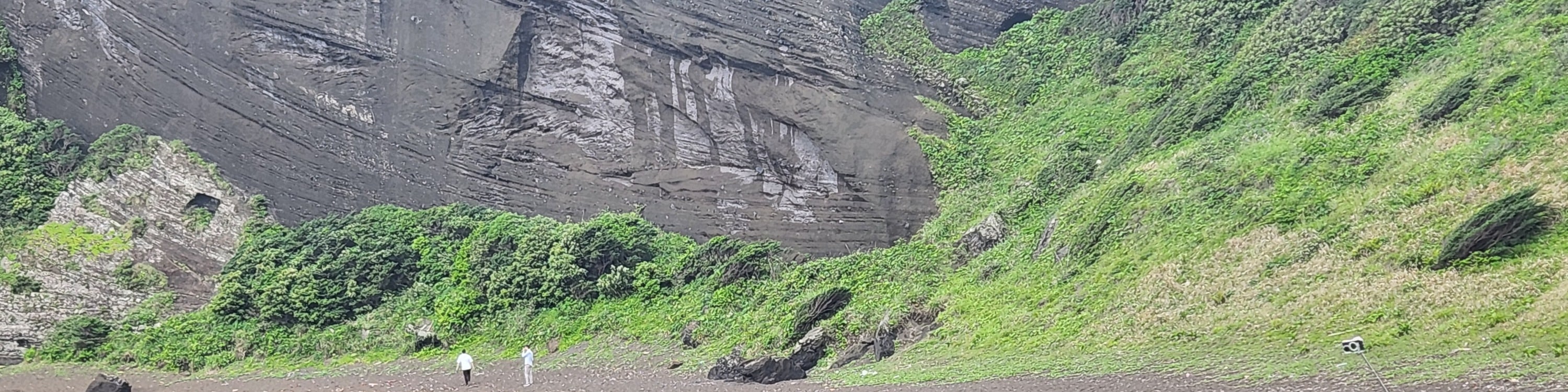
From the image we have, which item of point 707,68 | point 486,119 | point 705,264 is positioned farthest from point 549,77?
point 705,264

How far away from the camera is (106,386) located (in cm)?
A: 1652

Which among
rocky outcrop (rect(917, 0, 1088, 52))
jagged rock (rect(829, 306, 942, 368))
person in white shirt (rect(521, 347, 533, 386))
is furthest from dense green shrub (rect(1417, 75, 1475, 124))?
rocky outcrop (rect(917, 0, 1088, 52))

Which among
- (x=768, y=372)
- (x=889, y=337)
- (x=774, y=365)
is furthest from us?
(x=889, y=337)

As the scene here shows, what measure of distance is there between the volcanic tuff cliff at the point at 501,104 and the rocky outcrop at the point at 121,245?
0.92 metres

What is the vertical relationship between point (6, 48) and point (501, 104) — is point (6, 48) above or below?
above

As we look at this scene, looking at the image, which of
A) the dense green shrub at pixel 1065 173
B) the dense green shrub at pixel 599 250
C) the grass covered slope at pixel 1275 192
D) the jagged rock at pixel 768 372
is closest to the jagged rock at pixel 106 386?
the dense green shrub at pixel 599 250

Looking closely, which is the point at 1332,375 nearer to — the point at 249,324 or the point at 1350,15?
the point at 1350,15

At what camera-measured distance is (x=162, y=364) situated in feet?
73.6

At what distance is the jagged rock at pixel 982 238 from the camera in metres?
21.5

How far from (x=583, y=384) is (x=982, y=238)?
8.89 meters

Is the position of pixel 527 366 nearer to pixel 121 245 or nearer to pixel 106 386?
pixel 106 386

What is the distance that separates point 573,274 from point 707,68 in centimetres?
756

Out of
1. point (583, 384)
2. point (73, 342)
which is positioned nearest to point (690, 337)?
point (583, 384)

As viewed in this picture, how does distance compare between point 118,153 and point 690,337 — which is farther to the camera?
point 118,153
